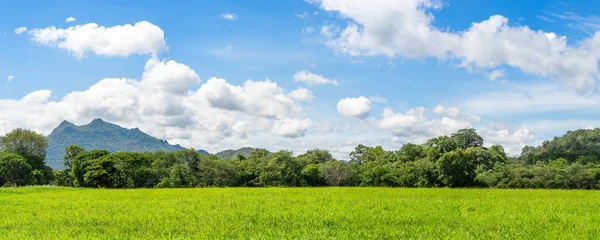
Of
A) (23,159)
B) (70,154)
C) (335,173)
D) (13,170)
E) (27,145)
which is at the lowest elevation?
(335,173)

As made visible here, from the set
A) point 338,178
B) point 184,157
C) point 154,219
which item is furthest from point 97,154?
point 154,219

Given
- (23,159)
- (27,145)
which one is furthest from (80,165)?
(27,145)

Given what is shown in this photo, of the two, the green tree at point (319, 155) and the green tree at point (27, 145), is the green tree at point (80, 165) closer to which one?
the green tree at point (27, 145)

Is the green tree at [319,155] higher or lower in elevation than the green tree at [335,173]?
higher

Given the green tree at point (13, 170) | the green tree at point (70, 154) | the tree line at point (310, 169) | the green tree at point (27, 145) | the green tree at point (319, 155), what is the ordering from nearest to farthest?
the tree line at point (310, 169) < the green tree at point (13, 170) < the green tree at point (70, 154) < the green tree at point (27, 145) < the green tree at point (319, 155)

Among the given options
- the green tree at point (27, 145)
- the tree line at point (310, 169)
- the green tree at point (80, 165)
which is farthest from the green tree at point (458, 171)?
the green tree at point (27, 145)

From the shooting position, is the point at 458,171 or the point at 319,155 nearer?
the point at 458,171

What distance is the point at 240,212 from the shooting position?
1661 centimetres

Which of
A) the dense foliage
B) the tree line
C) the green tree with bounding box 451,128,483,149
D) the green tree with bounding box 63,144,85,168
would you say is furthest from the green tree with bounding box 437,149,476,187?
the dense foliage

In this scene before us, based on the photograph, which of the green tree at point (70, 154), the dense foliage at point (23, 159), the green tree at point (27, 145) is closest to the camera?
the dense foliage at point (23, 159)

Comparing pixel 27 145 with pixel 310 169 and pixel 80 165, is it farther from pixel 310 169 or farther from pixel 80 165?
pixel 310 169

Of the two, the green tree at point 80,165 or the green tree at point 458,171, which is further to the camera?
the green tree at point 80,165

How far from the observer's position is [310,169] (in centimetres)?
8600

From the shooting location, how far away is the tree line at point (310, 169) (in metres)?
67.0
